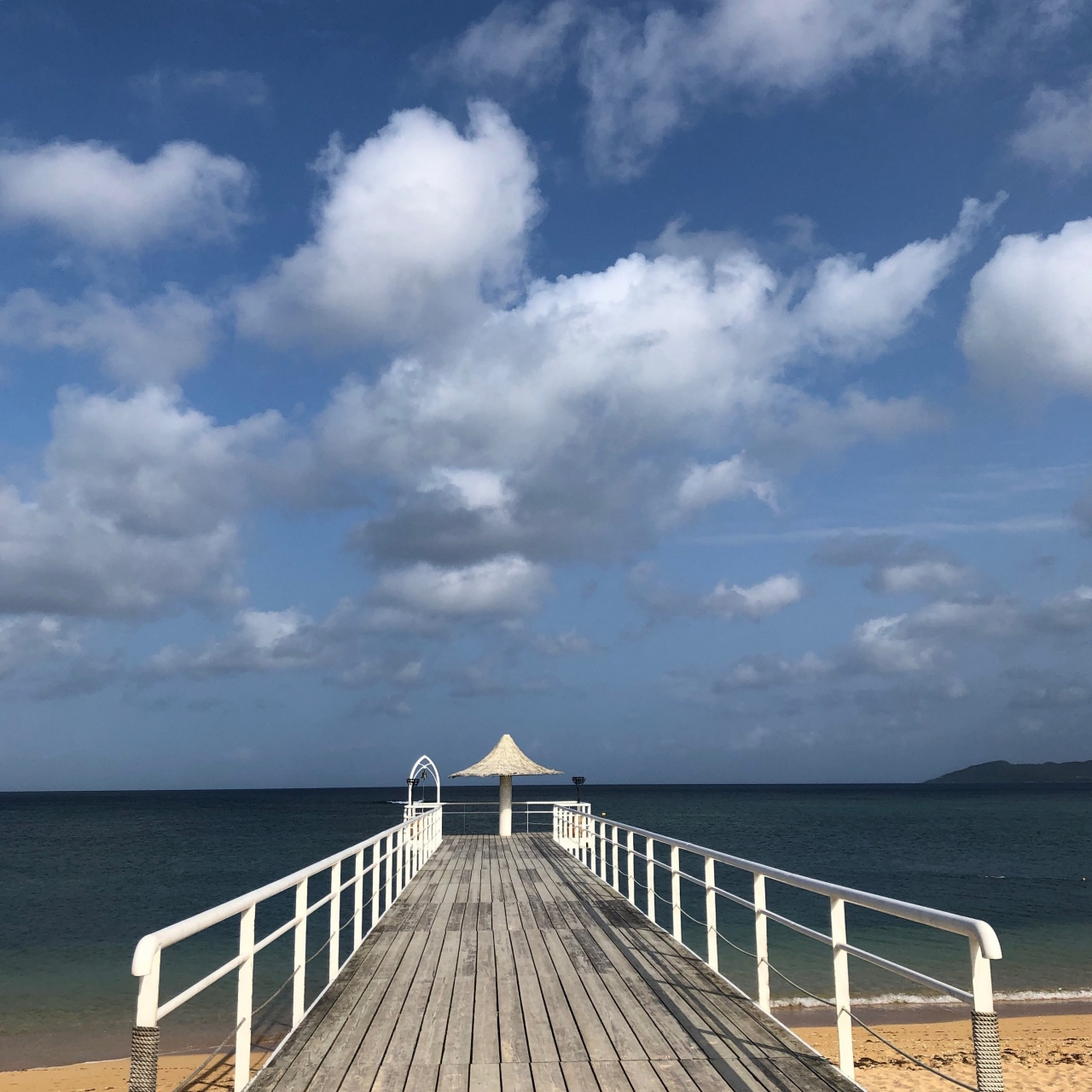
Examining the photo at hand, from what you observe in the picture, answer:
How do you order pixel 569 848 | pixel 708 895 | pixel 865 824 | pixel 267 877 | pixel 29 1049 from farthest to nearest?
pixel 865 824
pixel 267 877
pixel 569 848
pixel 29 1049
pixel 708 895

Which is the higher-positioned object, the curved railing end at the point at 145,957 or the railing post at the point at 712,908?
the curved railing end at the point at 145,957

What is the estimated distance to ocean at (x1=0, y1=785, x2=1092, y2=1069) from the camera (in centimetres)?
1420

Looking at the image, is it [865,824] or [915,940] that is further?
[865,824]

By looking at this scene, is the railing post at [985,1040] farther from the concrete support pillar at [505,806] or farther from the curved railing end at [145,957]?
the concrete support pillar at [505,806]

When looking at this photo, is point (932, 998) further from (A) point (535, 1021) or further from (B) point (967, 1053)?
(A) point (535, 1021)

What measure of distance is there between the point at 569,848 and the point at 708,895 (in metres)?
12.9

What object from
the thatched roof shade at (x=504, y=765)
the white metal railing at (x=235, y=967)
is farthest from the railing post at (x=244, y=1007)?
the thatched roof shade at (x=504, y=765)

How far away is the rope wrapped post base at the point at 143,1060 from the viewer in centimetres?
274

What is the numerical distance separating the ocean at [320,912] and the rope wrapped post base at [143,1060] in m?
5.95

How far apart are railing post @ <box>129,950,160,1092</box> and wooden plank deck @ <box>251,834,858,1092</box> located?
153 centimetres

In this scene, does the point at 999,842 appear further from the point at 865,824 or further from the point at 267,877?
the point at 267,877

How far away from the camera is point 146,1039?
281 cm

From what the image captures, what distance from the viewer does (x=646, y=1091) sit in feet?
13.3

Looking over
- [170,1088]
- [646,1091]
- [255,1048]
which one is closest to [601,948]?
[646,1091]
